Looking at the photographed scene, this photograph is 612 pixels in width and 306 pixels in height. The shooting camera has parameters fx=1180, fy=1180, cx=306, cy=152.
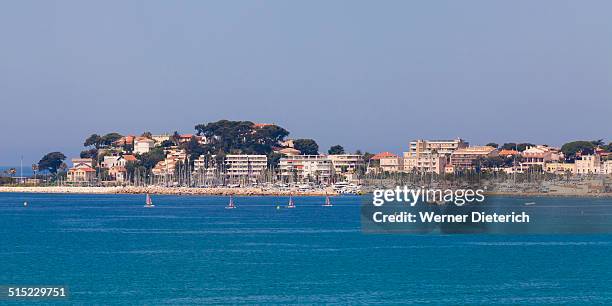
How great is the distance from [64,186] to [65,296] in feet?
487

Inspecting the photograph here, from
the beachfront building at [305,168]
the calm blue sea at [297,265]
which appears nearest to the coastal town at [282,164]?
the beachfront building at [305,168]

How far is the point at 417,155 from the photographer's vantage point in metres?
194

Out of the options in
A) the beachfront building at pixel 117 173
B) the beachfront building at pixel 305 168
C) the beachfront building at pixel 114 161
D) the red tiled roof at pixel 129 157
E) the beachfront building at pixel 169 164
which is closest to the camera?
the beachfront building at pixel 305 168

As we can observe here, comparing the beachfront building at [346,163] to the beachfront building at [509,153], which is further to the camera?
the beachfront building at [509,153]

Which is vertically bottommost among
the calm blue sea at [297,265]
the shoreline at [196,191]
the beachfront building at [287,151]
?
the calm blue sea at [297,265]

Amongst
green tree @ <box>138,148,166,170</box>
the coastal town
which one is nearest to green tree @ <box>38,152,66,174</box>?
the coastal town

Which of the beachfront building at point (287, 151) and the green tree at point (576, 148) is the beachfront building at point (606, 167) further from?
the beachfront building at point (287, 151)

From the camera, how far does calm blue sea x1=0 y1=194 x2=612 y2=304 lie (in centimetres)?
3994

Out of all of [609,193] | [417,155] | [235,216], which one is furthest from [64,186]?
[235,216]

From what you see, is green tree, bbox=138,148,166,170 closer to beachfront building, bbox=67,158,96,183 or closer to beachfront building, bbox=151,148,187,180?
beachfront building, bbox=151,148,187,180

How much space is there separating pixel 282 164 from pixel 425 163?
22.8 meters

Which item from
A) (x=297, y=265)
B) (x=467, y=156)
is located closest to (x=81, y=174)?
(x=467, y=156)

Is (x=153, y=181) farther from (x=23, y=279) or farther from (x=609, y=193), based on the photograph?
(x=23, y=279)

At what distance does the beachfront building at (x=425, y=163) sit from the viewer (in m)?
183
